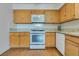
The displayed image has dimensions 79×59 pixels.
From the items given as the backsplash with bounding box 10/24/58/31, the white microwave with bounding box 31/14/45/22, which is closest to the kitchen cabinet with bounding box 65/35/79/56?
the white microwave with bounding box 31/14/45/22

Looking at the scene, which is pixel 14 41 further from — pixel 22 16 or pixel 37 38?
pixel 22 16

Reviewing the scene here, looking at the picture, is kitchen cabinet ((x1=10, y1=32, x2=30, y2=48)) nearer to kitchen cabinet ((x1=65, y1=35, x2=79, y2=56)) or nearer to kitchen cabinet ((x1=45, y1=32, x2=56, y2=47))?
kitchen cabinet ((x1=45, y1=32, x2=56, y2=47))

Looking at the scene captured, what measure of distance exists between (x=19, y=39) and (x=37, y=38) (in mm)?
838

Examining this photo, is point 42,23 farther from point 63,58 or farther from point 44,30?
point 63,58

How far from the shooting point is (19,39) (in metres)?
7.24

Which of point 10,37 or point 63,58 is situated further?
point 10,37

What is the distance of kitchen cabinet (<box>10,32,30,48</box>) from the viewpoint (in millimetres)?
7191

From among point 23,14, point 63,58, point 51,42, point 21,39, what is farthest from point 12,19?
point 63,58

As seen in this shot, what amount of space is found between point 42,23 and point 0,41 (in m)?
2.85

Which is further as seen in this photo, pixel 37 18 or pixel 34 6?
pixel 34 6

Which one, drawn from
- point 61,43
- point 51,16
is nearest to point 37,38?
point 51,16

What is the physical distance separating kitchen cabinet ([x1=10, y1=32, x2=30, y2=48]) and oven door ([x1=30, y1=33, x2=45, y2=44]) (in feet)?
0.70

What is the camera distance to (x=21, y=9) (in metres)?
7.45

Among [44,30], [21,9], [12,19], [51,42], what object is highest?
[21,9]
